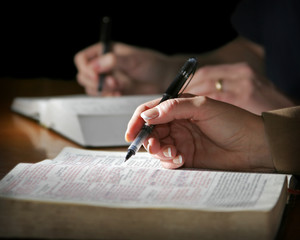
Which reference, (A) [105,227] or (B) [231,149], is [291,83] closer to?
(B) [231,149]

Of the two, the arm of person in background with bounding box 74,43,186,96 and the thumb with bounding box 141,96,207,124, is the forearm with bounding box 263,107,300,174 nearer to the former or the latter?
the thumb with bounding box 141,96,207,124

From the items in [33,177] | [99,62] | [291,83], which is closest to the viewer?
[33,177]

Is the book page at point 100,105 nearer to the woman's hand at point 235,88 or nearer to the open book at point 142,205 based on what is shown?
the woman's hand at point 235,88

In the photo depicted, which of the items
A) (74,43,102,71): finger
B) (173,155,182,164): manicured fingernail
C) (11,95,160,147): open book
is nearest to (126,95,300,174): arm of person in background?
(173,155,182,164): manicured fingernail

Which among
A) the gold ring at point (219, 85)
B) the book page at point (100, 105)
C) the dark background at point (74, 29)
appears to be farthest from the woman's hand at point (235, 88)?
the dark background at point (74, 29)

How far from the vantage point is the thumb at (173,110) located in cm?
100

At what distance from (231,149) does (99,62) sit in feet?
3.52

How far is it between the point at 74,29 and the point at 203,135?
7.25 feet

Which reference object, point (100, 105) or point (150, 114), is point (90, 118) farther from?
point (150, 114)

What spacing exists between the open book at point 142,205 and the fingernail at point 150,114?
0.52ft

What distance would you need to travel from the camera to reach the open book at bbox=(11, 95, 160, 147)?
53.2 inches

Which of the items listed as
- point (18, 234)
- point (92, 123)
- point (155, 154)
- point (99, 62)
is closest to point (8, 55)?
point (99, 62)

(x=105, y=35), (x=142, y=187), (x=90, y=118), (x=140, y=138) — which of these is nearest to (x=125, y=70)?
Answer: (x=105, y=35)

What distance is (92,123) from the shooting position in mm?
1358
